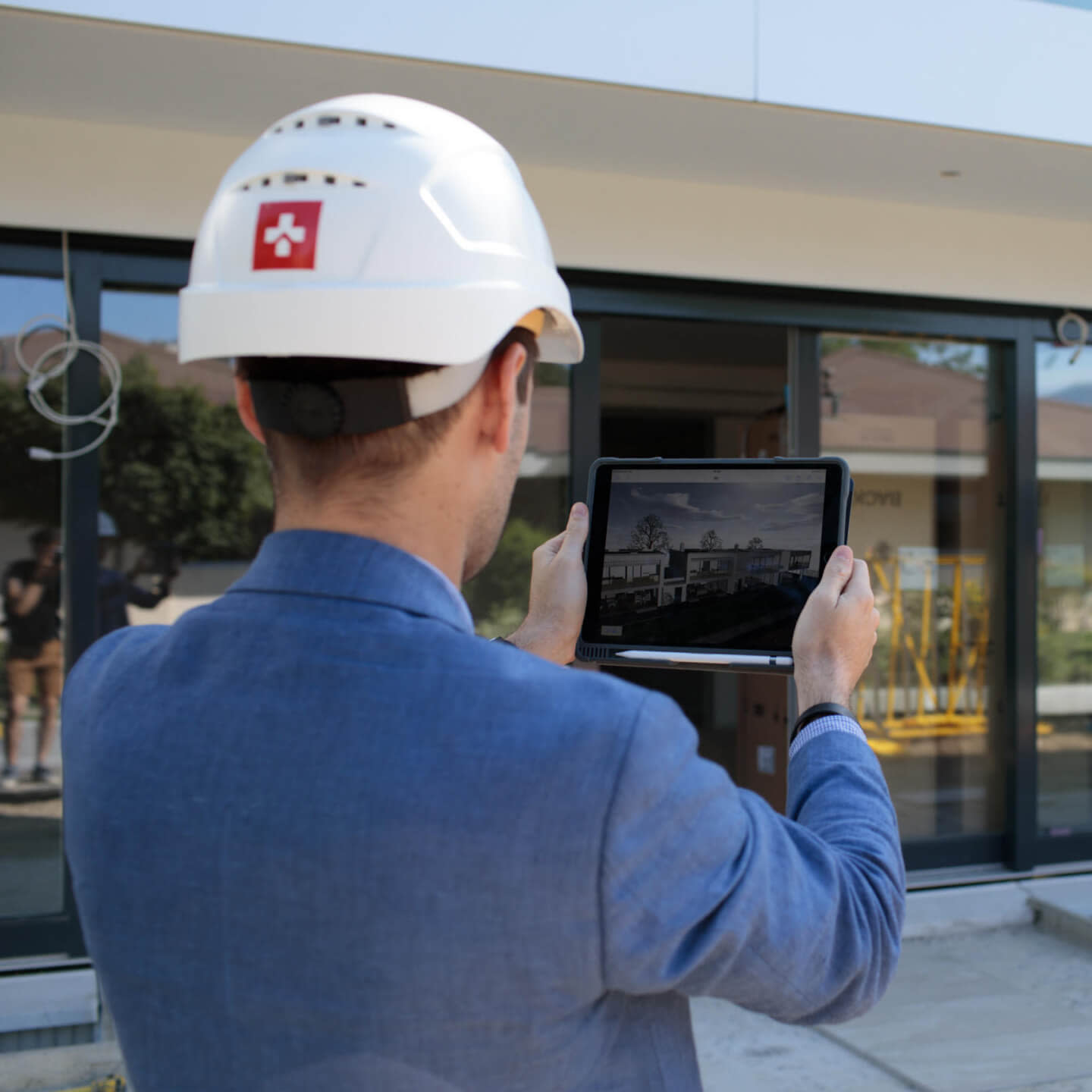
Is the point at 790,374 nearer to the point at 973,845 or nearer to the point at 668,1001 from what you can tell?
the point at 973,845

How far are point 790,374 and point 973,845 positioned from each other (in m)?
2.30

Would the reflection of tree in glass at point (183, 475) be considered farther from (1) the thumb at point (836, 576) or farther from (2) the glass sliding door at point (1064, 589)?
(2) the glass sliding door at point (1064, 589)

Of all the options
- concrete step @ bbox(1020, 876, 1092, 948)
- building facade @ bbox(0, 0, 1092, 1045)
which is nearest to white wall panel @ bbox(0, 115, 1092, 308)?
building facade @ bbox(0, 0, 1092, 1045)

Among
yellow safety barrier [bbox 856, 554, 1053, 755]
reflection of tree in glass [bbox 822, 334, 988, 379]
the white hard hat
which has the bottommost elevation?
yellow safety barrier [bbox 856, 554, 1053, 755]

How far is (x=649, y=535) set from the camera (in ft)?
5.36

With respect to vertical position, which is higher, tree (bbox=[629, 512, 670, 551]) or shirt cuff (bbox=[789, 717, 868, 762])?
tree (bbox=[629, 512, 670, 551])

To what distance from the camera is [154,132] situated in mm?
3951

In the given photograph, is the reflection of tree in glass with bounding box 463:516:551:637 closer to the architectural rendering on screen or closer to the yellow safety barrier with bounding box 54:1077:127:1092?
the yellow safety barrier with bounding box 54:1077:127:1092

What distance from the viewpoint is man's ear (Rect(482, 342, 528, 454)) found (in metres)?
0.92

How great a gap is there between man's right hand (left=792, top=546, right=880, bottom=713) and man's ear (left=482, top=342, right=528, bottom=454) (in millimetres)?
405

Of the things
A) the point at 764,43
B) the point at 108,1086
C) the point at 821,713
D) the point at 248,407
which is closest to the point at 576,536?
the point at 821,713

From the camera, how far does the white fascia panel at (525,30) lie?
117 inches

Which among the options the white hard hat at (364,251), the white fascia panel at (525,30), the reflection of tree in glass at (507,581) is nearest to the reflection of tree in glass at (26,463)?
the white fascia panel at (525,30)

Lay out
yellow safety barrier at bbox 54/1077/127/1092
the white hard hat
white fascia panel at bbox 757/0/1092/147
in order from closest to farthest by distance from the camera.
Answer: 1. the white hard hat
2. yellow safety barrier at bbox 54/1077/127/1092
3. white fascia panel at bbox 757/0/1092/147
